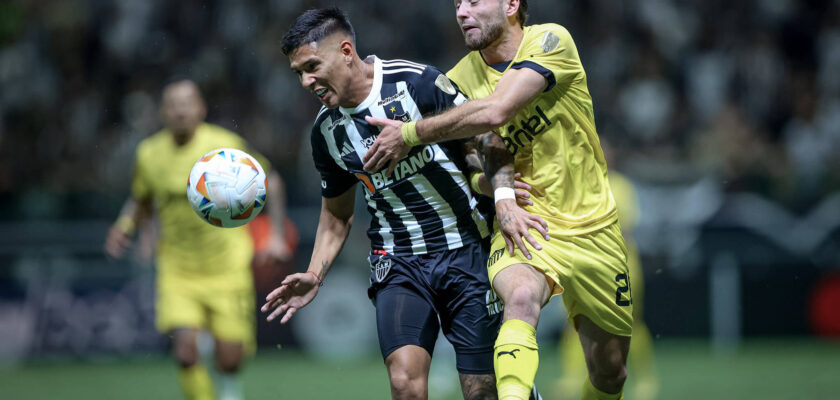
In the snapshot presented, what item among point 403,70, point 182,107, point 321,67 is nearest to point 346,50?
point 321,67

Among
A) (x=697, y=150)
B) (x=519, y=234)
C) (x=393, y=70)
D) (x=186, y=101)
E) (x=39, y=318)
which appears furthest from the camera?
(x=697, y=150)

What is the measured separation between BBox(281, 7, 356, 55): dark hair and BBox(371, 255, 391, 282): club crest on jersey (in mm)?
1263

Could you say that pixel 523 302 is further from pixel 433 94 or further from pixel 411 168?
pixel 433 94

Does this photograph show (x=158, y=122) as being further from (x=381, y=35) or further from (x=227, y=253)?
(x=227, y=253)

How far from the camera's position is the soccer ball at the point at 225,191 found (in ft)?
17.9

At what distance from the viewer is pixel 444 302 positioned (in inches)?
211

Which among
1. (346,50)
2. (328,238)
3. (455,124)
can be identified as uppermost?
(346,50)

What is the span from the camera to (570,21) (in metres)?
14.8

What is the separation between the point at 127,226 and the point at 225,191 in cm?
350

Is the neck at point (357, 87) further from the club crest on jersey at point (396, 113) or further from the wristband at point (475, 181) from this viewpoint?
the wristband at point (475, 181)

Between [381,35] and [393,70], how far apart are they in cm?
943

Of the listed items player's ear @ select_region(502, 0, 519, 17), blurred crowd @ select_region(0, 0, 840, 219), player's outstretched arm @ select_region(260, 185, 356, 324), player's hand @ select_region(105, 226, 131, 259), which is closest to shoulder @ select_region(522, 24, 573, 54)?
player's ear @ select_region(502, 0, 519, 17)

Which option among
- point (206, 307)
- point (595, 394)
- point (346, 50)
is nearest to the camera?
point (346, 50)

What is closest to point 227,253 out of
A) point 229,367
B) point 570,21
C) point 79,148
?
point 229,367
